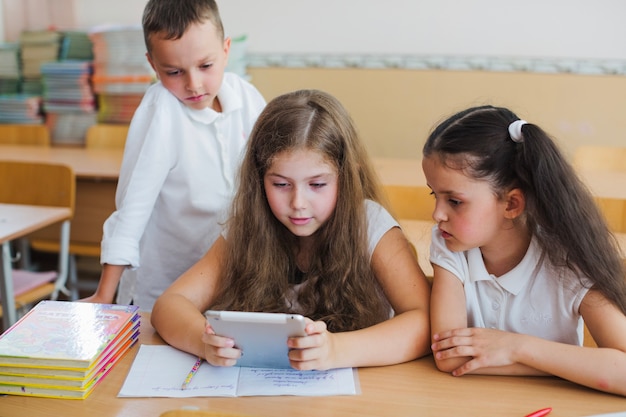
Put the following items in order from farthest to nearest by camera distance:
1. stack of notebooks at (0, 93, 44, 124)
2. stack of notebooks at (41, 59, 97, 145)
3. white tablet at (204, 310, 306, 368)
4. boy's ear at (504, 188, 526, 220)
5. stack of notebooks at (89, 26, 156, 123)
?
stack of notebooks at (0, 93, 44, 124), stack of notebooks at (41, 59, 97, 145), stack of notebooks at (89, 26, 156, 123), boy's ear at (504, 188, 526, 220), white tablet at (204, 310, 306, 368)

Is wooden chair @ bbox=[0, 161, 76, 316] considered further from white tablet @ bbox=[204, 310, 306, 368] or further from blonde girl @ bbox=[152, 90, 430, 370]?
white tablet @ bbox=[204, 310, 306, 368]

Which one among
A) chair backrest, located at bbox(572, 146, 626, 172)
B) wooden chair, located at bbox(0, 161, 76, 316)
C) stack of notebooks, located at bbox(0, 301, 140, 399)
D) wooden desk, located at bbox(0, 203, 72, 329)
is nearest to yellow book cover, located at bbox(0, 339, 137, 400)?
stack of notebooks, located at bbox(0, 301, 140, 399)

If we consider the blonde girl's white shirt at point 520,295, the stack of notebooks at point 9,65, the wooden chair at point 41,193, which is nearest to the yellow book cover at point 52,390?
the blonde girl's white shirt at point 520,295

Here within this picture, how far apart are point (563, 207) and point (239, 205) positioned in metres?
0.66

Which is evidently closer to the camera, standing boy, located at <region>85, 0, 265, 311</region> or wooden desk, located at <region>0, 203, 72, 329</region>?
standing boy, located at <region>85, 0, 265, 311</region>

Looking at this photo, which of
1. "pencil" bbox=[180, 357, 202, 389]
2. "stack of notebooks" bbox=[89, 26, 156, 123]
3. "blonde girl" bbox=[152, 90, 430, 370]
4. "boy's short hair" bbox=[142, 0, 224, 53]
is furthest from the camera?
"stack of notebooks" bbox=[89, 26, 156, 123]

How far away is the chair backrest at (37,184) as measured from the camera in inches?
105

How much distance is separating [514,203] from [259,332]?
542mm

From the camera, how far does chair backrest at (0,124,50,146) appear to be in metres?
3.79

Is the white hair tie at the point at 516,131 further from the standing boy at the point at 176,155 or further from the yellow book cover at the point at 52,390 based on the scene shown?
the yellow book cover at the point at 52,390

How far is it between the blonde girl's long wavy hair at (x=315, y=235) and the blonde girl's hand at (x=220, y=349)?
0.23 meters

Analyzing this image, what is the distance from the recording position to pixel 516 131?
1199 millimetres

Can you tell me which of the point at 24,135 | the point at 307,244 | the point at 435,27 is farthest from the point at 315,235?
the point at 24,135

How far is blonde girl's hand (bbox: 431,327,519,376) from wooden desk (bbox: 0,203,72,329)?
1.59 meters
